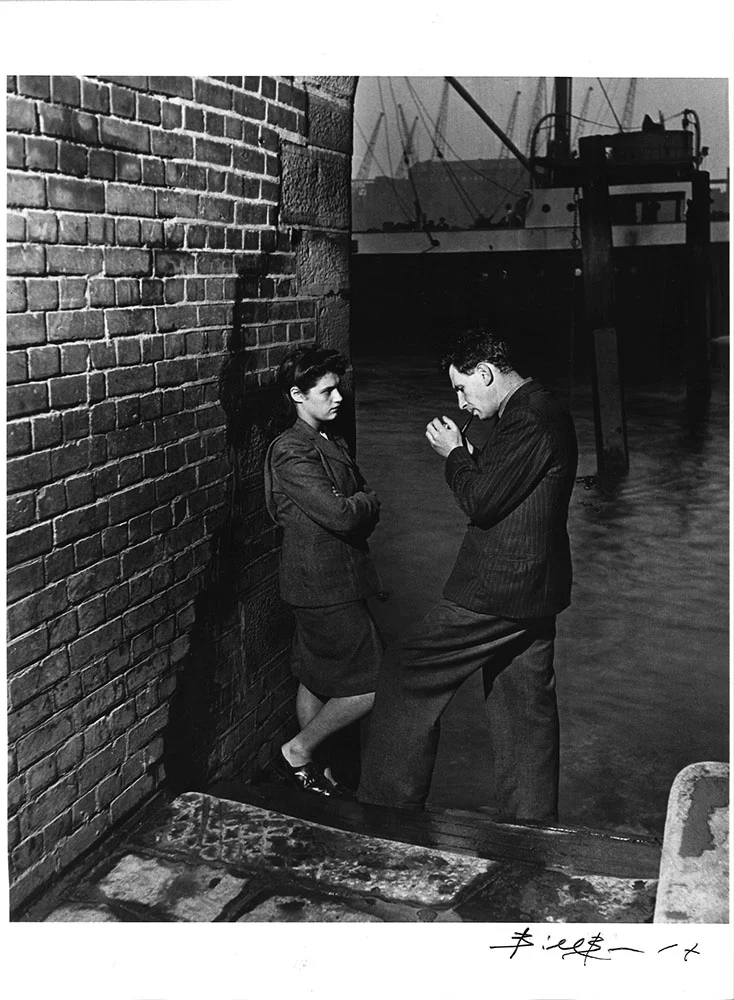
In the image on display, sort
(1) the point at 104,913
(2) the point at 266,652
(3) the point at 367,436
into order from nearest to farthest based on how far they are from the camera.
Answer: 1. (1) the point at 104,913
2. (2) the point at 266,652
3. (3) the point at 367,436

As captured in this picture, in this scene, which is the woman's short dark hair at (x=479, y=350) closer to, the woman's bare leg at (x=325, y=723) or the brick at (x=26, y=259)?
the woman's bare leg at (x=325, y=723)

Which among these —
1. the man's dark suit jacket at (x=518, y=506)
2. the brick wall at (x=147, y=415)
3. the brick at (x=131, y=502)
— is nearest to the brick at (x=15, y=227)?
the brick wall at (x=147, y=415)

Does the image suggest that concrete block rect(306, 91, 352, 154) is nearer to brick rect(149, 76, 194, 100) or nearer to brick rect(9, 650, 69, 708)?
brick rect(149, 76, 194, 100)

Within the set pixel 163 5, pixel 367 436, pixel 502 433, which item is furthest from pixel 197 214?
pixel 367 436

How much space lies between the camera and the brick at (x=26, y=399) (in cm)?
280

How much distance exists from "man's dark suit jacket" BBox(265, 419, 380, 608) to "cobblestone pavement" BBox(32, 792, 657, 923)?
3.14ft

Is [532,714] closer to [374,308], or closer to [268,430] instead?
[268,430]

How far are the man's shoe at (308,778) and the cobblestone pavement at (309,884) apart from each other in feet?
2.42

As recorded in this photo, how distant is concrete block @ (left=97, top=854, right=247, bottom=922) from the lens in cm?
311

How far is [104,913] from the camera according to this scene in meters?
3.06

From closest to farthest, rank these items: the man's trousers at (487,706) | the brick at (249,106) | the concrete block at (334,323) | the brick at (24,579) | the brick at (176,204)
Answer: the brick at (24,579) → the brick at (176,204) → the brick at (249,106) → the man's trousers at (487,706) → the concrete block at (334,323)

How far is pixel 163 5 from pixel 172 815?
98.8 inches

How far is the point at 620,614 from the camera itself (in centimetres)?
719

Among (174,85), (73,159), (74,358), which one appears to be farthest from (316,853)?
(174,85)
